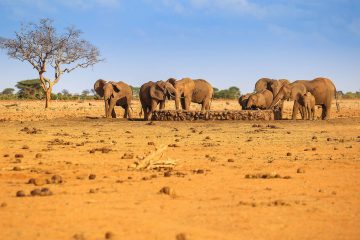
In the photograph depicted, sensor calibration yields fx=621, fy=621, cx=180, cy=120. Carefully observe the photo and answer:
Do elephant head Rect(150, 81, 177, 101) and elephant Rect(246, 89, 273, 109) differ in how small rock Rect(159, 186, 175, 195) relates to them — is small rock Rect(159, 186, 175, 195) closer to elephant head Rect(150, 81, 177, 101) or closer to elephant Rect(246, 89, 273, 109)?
elephant head Rect(150, 81, 177, 101)

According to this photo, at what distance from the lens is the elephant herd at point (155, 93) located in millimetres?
30750

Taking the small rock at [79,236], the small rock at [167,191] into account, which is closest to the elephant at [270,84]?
the small rock at [167,191]

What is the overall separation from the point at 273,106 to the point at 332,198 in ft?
76.5

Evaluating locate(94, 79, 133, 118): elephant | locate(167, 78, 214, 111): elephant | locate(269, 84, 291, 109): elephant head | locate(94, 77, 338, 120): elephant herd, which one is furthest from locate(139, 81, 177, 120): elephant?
locate(269, 84, 291, 109): elephant head

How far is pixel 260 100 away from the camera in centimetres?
3341

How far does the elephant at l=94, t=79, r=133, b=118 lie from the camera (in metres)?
32.7

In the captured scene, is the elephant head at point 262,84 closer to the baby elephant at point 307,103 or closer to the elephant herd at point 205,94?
the elephant herd at point 205,94

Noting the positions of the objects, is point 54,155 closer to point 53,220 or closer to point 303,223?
point 53,220

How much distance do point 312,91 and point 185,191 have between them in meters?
25.3

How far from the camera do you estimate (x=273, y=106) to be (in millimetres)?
31203

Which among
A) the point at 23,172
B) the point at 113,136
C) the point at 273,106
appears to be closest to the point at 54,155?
the point at 23,172

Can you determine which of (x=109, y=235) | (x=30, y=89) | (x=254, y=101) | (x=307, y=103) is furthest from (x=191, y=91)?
(x=30, y=89)

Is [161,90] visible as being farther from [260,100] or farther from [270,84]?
[270,84]

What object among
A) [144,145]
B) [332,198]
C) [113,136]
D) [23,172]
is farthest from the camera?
[113,136]
